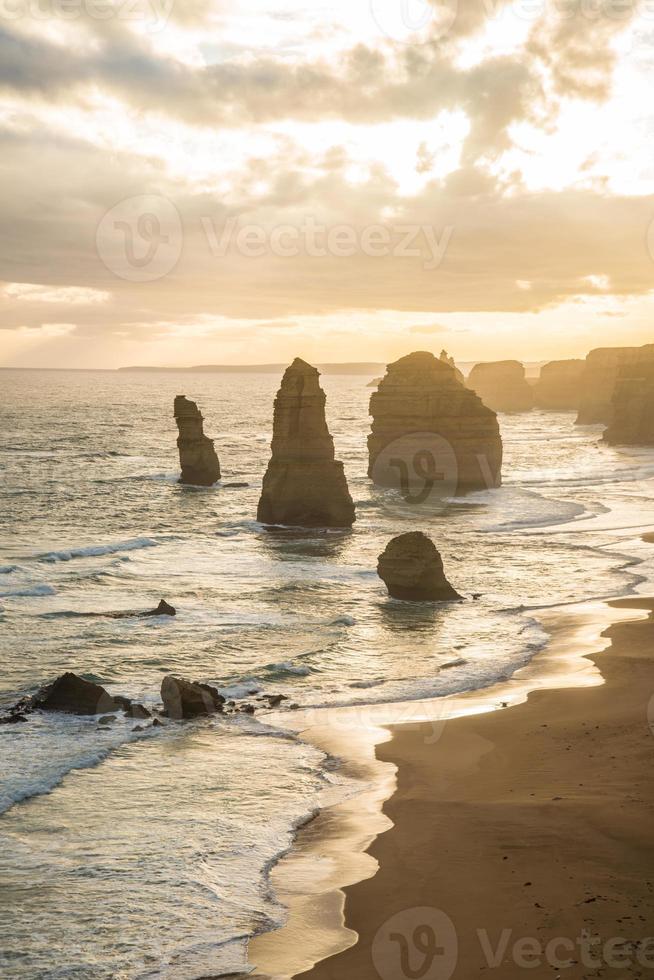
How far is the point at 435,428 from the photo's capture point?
69.4 metres

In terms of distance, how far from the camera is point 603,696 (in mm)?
23203

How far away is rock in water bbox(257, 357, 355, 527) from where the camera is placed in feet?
171

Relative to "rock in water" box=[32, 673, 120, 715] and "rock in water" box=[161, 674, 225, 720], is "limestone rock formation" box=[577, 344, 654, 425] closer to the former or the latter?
"rock in water" box=[161, 674, 225, 720]

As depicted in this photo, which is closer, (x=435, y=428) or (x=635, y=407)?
(x=435, y=428)

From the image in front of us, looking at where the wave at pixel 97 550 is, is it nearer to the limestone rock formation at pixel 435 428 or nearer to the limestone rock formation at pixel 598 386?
the limestone rock formation at pixel 435 428

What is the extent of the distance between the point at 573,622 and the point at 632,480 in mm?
52148

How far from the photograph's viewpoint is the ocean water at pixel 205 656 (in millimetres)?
13648

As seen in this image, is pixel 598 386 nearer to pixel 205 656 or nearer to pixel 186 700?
pixel 205 656

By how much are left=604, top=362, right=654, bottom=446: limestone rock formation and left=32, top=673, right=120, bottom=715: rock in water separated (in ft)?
344

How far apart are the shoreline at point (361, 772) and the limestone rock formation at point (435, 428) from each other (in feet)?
120

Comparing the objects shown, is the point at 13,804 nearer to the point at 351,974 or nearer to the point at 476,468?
the point at 351,974

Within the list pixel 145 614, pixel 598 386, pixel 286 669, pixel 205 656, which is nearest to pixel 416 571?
pixel 286 669

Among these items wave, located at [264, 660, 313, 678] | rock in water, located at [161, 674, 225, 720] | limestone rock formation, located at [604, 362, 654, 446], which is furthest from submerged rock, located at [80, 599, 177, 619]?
limestone rock formation, located at [604, 362, 654, 446]

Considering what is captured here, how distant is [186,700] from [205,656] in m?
5.66
